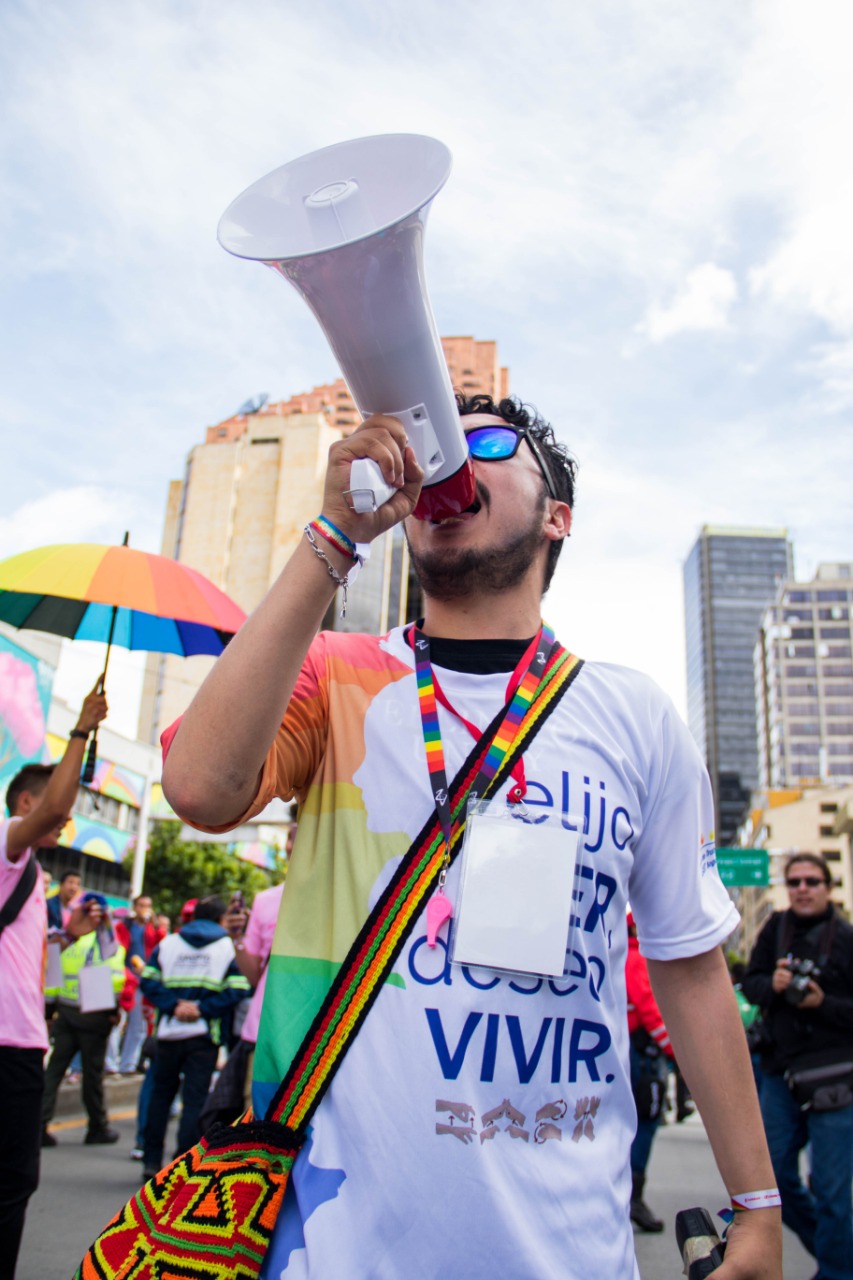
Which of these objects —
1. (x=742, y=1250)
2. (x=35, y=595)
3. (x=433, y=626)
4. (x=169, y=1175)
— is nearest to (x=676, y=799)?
(x=433, y=626)

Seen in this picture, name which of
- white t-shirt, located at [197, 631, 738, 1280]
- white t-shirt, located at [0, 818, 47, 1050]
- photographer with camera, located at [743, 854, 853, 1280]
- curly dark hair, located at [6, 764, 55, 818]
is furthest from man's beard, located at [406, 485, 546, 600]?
photographer with camera, located at [743, 854, 853, 1280]

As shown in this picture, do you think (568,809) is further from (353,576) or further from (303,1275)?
(303,1275)

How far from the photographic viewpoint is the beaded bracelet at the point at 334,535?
1573mm

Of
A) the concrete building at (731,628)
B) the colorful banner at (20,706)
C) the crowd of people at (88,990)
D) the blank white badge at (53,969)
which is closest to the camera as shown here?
the crowd of people at (88,990)

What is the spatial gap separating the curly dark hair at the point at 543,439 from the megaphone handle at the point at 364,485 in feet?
2.32

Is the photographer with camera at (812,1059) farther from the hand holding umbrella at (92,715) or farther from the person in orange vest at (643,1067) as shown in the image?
the hand holding umbrella at (92,715)

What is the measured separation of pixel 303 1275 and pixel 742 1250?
669 millimetres

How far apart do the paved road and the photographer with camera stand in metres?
0.60

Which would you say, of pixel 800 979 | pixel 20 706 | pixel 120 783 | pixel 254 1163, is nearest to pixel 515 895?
pixel 254 1163

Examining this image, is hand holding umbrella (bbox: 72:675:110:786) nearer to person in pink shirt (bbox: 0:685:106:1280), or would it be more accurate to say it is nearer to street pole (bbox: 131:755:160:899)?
person in pink shirt (bbox: 0:685:106:1280)

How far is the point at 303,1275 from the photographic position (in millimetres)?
1373

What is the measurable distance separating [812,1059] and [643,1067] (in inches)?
73.2

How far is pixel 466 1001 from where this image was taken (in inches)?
59.4

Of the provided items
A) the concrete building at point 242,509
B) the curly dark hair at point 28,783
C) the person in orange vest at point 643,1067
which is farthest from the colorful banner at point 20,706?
the concrete building at point 242,509
